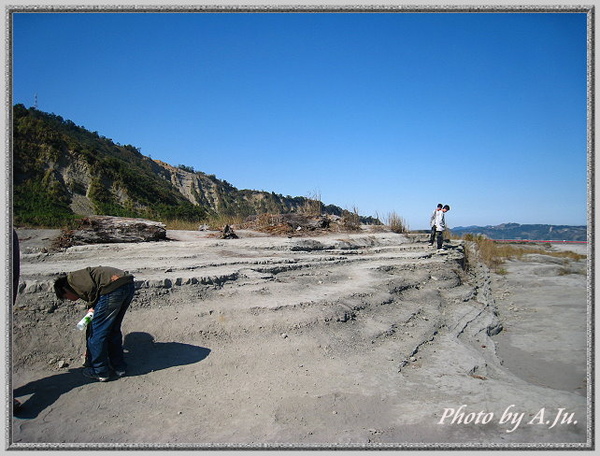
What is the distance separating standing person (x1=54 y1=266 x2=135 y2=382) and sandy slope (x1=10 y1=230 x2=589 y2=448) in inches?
6.9

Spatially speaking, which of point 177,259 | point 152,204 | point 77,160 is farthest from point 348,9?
point 152,204

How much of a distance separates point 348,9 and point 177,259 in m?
4.98

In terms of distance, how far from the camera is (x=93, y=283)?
11.1 ft

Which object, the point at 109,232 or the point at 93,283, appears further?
the point at 109,232

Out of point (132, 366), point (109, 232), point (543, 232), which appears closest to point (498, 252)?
point (543, 232)

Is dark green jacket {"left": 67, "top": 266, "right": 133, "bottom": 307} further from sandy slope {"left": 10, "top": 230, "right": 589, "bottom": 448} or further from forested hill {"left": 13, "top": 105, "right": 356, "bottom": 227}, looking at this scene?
forested hill {"left": 13, "top": 105, "right": 356, "bottom": 227}

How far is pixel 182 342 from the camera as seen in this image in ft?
13.8

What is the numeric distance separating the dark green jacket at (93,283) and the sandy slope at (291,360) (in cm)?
72

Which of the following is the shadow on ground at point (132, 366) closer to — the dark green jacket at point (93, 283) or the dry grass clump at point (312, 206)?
the dark green jacket at point (93, 283)

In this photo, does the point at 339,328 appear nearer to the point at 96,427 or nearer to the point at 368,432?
the point at 368,432

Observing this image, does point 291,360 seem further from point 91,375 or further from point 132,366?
point 91,375

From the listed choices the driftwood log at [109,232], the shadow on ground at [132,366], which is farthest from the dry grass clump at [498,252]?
the shadow on ground at [132,366]

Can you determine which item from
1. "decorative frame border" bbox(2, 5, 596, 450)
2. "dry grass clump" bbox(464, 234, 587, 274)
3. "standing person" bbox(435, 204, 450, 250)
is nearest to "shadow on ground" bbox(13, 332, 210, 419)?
"decorative frame border" bbox(2, 5, 596, 450)

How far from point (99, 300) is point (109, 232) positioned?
497 centimetres
